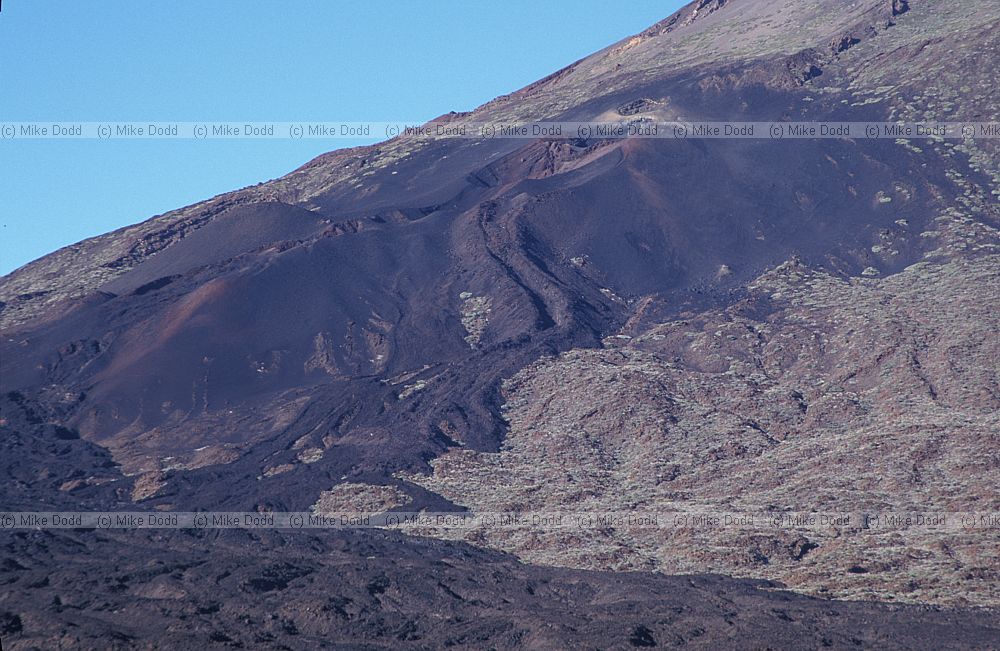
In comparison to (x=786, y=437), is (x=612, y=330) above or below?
above

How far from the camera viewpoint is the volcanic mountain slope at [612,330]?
3653cm

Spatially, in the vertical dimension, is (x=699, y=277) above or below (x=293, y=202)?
below

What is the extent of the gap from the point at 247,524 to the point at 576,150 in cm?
3443

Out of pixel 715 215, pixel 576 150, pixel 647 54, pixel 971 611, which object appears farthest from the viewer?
pixel 647 54

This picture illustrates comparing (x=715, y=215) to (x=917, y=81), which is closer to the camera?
(x=715, y=215)

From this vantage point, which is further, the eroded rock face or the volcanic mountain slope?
the volcanic mountain slope

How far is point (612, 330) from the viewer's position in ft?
160

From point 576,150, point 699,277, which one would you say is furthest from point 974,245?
point 576,150

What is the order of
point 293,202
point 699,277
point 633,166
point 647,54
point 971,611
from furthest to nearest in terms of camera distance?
1. point 647,54
2. point 293,202
3. point 633,166
4. point 699,277
5. point 971,611

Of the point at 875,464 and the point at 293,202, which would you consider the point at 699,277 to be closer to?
the point at 875,464

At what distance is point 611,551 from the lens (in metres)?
31.2

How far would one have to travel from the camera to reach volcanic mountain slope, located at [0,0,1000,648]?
1438 inches

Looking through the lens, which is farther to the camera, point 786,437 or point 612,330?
point 612,330

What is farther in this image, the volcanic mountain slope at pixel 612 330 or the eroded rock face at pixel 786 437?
the volcanic mountain slope at pixel 612 330
